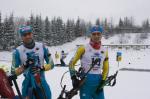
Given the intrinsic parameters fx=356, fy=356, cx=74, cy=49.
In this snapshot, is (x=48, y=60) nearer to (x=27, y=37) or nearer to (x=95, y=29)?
(x=27, y=37)

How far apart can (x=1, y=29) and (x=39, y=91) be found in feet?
250

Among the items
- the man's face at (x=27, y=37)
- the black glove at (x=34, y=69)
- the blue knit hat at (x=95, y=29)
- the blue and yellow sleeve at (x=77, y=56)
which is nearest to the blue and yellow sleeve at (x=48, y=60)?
the black glove at (x=34, y=69)

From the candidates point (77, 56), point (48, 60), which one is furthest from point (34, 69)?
point (77, 56)

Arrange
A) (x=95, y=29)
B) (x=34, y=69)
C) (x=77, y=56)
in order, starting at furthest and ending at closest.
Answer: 1. (x=77, y=56)
2. (x=95, y=29)
3. (x=34, y=69)

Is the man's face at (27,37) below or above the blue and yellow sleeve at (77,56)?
above

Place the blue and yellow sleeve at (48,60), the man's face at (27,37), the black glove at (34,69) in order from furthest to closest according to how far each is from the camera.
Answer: the blue and yellow sleeve at (48,60) → the man's face at (27,37) → the black glove at (34,69)

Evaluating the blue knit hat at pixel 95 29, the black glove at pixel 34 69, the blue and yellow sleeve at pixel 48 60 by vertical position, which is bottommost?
the black glove at pixel 34 69

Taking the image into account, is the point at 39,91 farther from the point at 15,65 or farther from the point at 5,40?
the point at 5,40

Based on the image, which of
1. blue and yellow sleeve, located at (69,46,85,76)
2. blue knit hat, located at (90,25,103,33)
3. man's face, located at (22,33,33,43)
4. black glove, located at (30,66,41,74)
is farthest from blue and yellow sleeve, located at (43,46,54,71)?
blue knit hat, located at (90,25,103,33)

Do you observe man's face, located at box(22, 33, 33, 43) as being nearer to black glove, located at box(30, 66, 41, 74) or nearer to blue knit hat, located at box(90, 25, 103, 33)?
black glove, located at box(30, 66, 41, 74)

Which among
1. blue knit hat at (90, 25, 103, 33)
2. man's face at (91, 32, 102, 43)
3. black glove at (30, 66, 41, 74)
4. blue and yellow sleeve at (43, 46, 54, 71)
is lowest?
black glove at (30, 66, 41, 74)

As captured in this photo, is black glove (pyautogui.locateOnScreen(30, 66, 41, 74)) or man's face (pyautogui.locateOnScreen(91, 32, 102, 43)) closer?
black glove (pyautogui.locateOnScreen(30, 66, 41, 74))

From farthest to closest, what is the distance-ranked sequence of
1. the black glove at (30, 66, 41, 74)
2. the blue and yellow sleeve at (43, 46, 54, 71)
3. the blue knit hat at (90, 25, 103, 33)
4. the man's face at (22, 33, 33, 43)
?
the blue knit hat at (90, 25, 103, 33)
the blue and yellow sleeve at (43, 46, 54, 71)
the man's face at (22, 33, 33, 43)
the black glove at (30, 66, 41, 74)

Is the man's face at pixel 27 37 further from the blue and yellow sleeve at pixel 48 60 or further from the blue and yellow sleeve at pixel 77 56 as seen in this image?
the blue and yellow sleeve at pixel 77 56
